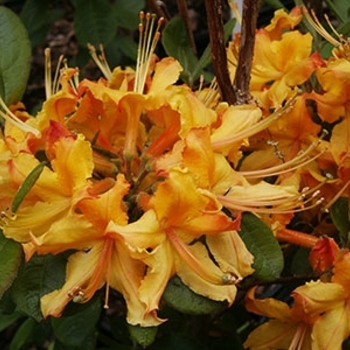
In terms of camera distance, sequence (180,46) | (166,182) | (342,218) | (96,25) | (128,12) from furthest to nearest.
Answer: (128,12) → (96,25) → (180,46) → (342,218) → (166,182)

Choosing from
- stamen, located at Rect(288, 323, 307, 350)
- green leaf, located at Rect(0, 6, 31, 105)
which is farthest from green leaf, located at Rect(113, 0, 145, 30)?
stamen, located at Rect(288, 323, 307, 350)

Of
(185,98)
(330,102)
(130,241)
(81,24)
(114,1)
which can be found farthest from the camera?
(114,1)

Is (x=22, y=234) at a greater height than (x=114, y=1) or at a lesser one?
greater

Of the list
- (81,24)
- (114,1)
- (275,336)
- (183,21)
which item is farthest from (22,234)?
(114,1)

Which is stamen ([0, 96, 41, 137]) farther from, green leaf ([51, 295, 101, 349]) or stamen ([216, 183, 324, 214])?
green leaf ([51, 295, 101, 349])

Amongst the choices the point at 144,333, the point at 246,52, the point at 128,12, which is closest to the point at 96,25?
the point at 128,12

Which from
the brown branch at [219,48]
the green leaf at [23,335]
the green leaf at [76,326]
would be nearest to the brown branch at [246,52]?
the brown branch at [219,48]

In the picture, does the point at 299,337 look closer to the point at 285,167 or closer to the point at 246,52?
the point at 285,167

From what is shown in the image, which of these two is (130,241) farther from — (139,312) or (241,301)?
(241,301)
